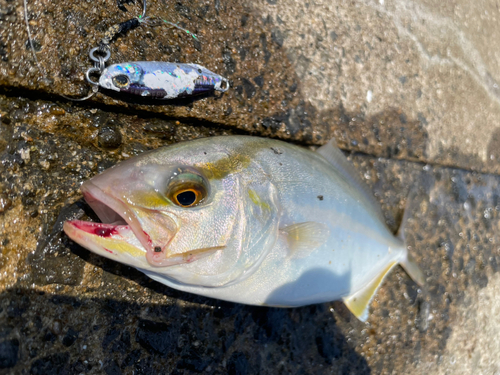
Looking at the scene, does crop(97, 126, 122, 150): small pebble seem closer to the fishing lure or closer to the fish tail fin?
the fishing lure

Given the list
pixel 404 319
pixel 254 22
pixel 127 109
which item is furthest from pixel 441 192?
pixel 127 109

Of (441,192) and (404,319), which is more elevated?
(441,192)

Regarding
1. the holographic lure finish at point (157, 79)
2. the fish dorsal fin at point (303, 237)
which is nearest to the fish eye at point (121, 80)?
the holographic lure finish at point (157, 79)

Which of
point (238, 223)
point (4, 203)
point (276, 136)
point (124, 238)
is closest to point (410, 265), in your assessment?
point (276, 136)

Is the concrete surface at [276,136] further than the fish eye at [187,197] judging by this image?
Yes

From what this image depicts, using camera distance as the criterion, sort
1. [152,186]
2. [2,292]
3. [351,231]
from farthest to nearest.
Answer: [351,231] → [2,292] → [152,186]

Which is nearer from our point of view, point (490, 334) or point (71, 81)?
point (71, 81)

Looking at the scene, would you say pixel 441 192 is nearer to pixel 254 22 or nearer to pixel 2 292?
pixel 254 22

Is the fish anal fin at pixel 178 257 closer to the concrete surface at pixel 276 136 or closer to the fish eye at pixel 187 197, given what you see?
the fish eye at pixel 187 197
